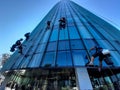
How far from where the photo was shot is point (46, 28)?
2703cm

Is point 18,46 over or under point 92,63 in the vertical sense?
over

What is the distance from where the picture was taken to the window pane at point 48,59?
1970cm

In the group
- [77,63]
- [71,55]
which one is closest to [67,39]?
[71,55]

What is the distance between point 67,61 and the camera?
19.3 metres

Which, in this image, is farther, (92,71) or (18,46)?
(18,46)

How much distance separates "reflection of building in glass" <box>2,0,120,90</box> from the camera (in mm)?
19250

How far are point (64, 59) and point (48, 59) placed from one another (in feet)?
5.93

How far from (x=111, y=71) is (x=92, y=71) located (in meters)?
2.23

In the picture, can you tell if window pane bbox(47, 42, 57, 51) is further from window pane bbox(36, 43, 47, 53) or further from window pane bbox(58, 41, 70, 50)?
window pane bbox(36, 43, 47, 53)

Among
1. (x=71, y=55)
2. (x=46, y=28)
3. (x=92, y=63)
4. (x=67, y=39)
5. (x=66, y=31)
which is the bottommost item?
(x=92, y=63)

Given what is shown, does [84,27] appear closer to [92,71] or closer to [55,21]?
[55,21]

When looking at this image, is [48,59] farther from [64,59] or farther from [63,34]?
[63,34]

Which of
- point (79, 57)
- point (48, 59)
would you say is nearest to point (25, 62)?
point (48, 59)

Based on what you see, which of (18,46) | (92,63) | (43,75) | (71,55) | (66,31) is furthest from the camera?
(18,46)
